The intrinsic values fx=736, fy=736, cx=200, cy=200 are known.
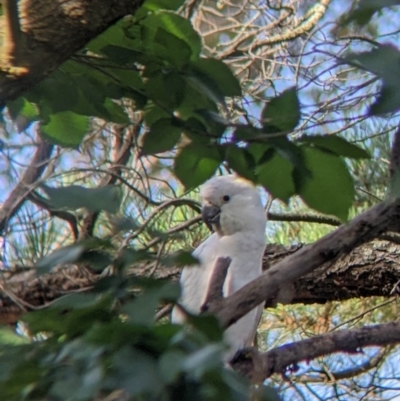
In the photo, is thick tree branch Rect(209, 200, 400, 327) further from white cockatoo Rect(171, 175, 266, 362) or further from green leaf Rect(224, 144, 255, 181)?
white cockatoo Rect(171, 175, 266, 362)

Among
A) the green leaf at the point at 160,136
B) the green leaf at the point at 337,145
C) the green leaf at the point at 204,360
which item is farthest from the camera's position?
the green leaf at the point at 160,136

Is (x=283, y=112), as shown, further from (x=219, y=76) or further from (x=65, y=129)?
(x=65, y=129)

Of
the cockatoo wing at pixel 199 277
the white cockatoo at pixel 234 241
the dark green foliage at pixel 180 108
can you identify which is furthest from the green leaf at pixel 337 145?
the white cockatoo at pixel 234 241

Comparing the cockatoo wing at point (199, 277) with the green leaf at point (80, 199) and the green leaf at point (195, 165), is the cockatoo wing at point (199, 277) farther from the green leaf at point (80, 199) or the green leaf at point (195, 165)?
the green leaf at point (80, 199)

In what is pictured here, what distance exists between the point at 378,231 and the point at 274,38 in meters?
1.28

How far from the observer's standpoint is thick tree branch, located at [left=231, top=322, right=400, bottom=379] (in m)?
0.77

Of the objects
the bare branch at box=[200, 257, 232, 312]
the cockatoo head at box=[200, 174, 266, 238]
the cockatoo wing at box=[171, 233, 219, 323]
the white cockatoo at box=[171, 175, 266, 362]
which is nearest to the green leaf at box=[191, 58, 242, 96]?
the bare branch at box=[200, 257, 232, 312]

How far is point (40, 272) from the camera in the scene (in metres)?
0.46

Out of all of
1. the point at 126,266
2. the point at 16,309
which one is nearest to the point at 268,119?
the point at 126,266

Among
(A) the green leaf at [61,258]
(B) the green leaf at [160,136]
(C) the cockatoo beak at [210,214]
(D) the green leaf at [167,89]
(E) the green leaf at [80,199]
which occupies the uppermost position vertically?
(C) the cockatoo beak at [210,214]

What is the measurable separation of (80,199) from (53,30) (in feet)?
1.35

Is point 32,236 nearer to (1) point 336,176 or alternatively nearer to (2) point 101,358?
(1) point 336,176

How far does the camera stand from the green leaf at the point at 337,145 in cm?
60

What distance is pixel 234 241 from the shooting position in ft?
5.38
